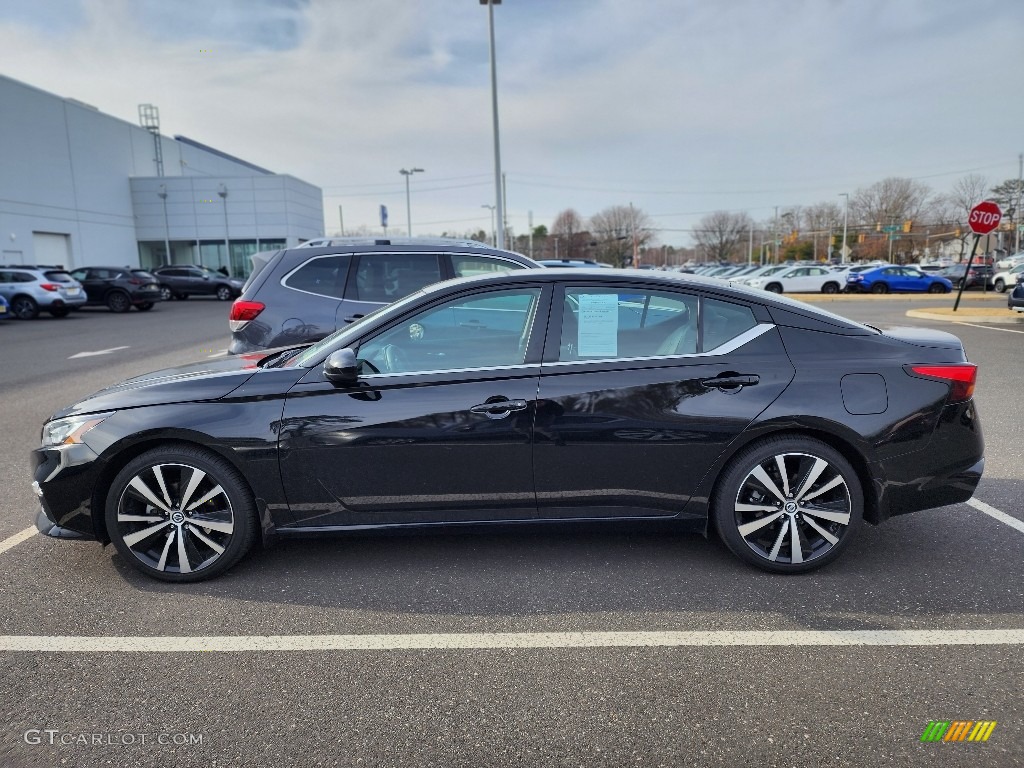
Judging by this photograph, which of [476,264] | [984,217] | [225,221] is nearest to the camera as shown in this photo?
[476,264]

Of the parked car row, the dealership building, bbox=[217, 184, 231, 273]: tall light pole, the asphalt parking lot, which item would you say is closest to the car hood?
the asphalt parking lot

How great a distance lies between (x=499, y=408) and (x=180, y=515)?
5.48 ft

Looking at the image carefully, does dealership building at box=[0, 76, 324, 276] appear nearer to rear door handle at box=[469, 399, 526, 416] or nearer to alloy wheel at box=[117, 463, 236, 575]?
alloy wheel at box=[117, 463, 236, 575]

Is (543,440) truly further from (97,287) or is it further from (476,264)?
(97,287)

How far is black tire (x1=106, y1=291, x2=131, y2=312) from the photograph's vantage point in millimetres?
24484

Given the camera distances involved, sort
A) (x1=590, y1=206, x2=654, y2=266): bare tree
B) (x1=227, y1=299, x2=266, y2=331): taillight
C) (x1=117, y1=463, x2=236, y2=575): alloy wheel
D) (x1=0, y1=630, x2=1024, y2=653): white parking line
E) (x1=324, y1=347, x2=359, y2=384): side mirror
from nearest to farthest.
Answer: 1. (x1=0, y1=630, x2=1024, y2=653): white parking line
2. (x1=324, y1=347, x2=359, y2=384): side mirror
3. (x1=117, y1=463, x2=236, y2=575): alloy wheel
4. (x1=227, y1=299, x2=266, y2=331): taillight
5. (x1=590, y1=206, x2=654, y2=266): bare tree

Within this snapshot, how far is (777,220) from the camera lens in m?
100

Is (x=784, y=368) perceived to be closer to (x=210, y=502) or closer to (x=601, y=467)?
(x=601, y=467)

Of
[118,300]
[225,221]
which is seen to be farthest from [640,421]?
[225,221]

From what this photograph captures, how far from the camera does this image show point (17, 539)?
3.88 metres

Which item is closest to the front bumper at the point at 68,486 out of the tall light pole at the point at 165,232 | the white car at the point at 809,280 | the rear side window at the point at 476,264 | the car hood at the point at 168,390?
the car hood at the point at 168,390

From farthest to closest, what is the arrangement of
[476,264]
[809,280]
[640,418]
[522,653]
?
[809,280]
[476,264]
[640,418]
[522,653]

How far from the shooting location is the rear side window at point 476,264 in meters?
6.59

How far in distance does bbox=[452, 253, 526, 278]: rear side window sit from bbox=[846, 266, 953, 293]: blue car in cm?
2997
